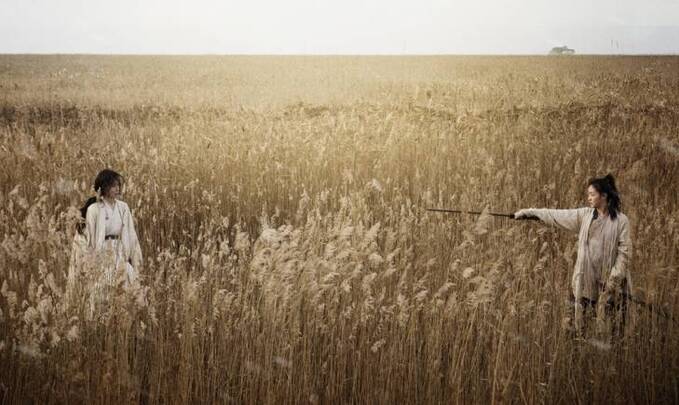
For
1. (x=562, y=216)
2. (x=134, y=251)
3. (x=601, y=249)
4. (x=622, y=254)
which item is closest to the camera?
(x=622, y=254)

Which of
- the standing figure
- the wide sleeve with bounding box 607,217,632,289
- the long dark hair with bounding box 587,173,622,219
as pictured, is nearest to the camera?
the wide sleeve with bounding box 607,217,632,289

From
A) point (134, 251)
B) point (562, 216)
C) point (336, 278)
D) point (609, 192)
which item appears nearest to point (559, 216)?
point (562, 216)

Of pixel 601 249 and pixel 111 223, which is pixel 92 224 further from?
pixel 601 249

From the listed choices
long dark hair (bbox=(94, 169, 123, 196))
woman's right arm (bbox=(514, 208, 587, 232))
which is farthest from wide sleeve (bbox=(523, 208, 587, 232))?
long dark hair (bbox=(94, 169, 123, 196))

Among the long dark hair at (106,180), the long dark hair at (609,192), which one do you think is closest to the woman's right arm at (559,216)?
the long dark hair at (609,192)

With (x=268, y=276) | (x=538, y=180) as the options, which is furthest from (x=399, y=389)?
(x=538, y=180)

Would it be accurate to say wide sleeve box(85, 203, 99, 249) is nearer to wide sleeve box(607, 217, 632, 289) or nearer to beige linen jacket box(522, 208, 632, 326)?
beige linen jacket box(522, 208, 632, 326)

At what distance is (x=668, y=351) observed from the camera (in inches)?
118

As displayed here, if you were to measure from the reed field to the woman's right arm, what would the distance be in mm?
162

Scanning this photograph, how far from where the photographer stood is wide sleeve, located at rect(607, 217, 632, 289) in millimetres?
3332

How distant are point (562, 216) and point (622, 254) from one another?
552 mm

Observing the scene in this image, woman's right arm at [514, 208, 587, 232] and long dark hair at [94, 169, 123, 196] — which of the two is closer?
woman's right arm at [514, 208, 587, 232]

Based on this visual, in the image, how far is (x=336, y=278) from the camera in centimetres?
356

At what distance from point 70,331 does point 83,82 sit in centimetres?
2492
